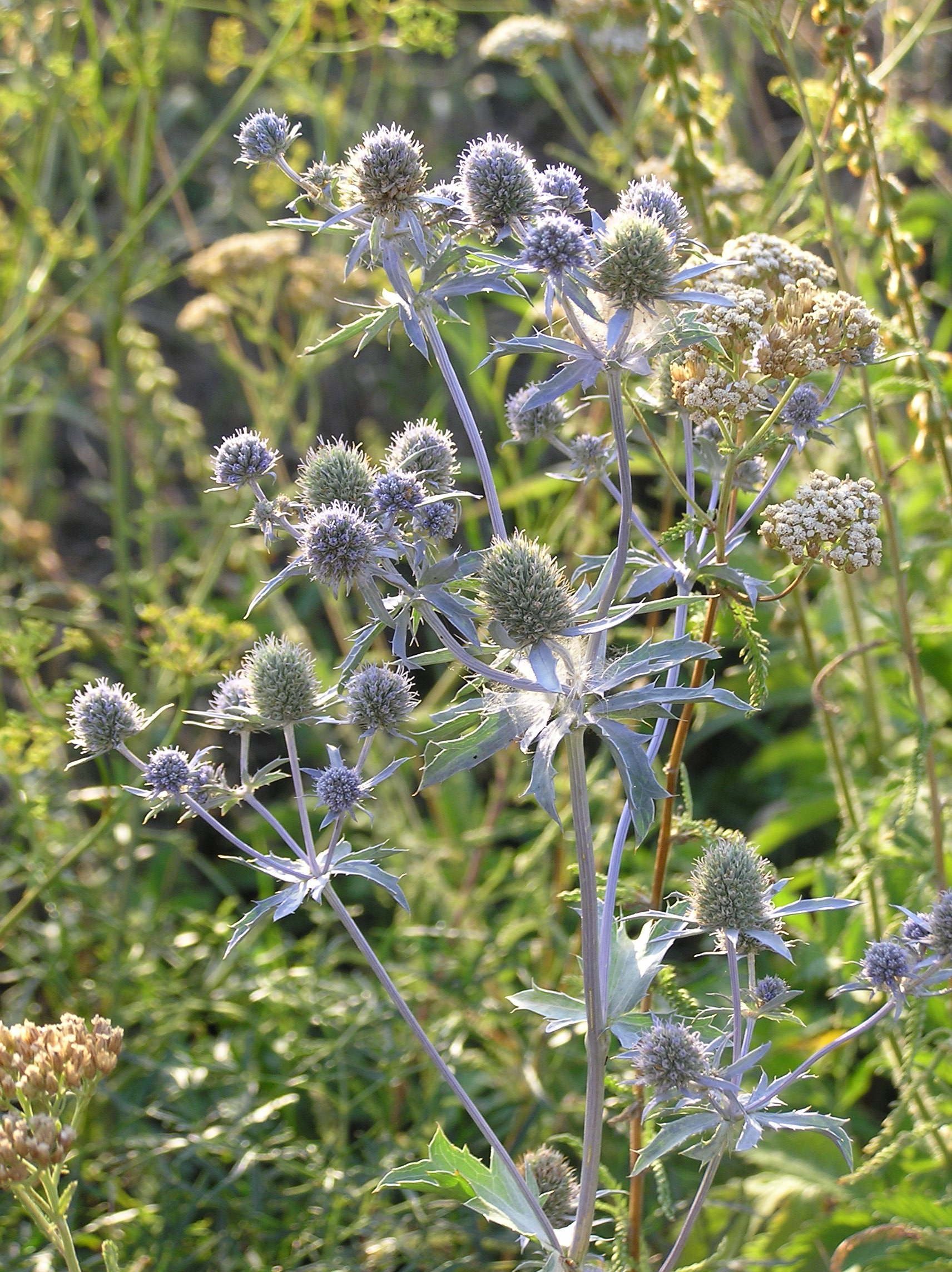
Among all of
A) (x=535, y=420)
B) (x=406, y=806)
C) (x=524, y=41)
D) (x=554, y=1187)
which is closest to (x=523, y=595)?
(x=535, y=420)

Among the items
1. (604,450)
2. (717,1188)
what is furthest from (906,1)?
(717,1188)

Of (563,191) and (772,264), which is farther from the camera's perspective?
(772,264)

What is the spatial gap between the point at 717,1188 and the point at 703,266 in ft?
8.53

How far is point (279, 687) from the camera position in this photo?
5.86 ft

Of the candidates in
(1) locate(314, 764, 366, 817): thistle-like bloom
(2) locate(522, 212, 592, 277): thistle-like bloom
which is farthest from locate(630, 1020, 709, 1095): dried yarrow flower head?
(2) locate(522, 212, 592, 277): thistle-like bloom

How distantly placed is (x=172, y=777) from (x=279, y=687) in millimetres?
212

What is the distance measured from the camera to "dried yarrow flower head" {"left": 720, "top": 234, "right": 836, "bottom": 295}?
2.03 m

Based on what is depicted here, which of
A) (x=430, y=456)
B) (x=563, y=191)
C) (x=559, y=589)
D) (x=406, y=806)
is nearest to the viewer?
(x=559, y=589)

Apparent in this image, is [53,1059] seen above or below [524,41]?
below

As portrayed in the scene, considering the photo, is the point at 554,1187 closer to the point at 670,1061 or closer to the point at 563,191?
the point at 670,1061

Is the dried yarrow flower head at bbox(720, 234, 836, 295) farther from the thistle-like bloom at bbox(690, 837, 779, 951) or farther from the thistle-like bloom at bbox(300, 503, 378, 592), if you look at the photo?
the thistle-like bloom at bbox(690, 837, 779, 951)

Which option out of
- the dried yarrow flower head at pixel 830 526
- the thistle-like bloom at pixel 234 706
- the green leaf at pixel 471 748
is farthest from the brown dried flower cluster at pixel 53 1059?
the dried yarrow flower head at pixel 830 526

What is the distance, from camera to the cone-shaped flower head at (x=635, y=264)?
61.4 inches

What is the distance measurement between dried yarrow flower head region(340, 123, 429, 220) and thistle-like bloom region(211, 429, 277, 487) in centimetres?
37
